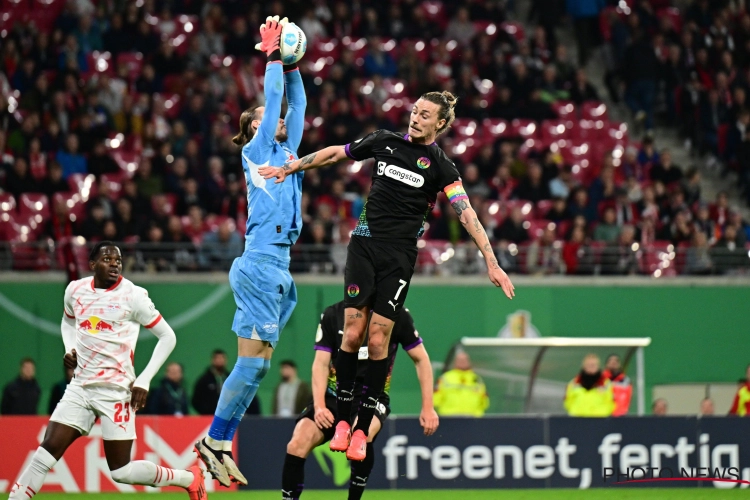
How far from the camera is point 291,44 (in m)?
8.57

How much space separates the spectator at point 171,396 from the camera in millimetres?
14641

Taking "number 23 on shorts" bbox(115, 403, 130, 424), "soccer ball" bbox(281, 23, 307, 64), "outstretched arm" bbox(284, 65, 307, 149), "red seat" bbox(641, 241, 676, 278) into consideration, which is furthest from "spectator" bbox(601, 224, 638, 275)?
"number 23 on shorts" bbox(115, 403, 130, 424)

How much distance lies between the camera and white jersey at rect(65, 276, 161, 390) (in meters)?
8.54

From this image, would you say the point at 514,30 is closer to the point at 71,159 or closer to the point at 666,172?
the point at 666,172

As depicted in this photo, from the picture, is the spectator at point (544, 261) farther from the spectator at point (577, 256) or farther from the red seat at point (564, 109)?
the red seat at point (564, 109)

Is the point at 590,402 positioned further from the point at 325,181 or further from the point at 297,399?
the point at 325,181

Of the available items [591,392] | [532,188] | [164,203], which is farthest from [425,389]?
[532,188]

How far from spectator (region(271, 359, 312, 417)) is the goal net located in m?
1.91

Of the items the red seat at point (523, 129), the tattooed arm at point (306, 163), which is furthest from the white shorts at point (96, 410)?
the red seat at point (523, 129)

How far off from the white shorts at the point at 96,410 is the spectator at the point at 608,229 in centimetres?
999

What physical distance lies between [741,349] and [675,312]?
1079mm

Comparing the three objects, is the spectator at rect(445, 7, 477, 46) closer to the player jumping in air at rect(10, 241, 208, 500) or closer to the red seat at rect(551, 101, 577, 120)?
the red seat at rect(551, 101, 577, 120)

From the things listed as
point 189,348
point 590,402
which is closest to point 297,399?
point 189,348

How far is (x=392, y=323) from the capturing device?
8227 mm
